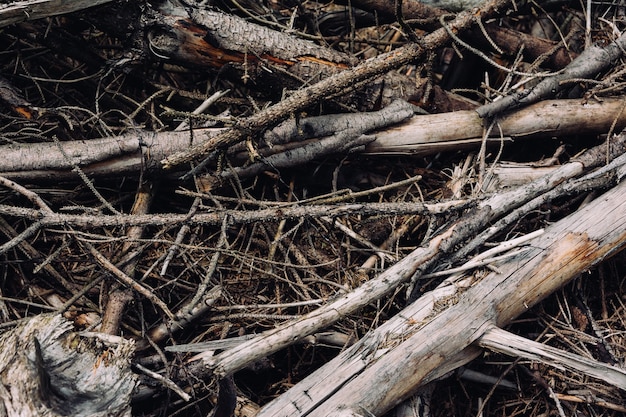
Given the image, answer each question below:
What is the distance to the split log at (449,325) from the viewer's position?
6.41ft

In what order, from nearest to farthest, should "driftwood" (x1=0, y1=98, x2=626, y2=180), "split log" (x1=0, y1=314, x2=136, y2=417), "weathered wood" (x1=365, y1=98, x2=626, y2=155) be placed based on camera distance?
"split log" (x1=0, y1=314, x2=136, y2=417) < "driftwood" (x1=0, y1=98, x2=626, y2=180) < "weathered wood" (x1=365, y1=98, x2=626, y2=155)

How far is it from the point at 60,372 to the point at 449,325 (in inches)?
52.2

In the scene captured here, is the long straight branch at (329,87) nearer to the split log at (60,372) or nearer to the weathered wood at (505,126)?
the weathered wood at (505,126)

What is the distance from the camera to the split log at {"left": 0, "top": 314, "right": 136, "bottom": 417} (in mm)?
1630

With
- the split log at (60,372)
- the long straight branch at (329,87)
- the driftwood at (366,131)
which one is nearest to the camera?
the split log at (60,372)

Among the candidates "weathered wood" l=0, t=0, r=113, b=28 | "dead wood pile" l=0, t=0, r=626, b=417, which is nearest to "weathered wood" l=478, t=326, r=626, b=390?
"dead wood pile" l=0, t=0, r=626, b=417

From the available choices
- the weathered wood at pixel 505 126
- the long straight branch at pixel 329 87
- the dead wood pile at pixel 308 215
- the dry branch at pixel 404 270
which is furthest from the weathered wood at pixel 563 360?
the long straight branch at pixel 329 87

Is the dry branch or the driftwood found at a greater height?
the driftwood

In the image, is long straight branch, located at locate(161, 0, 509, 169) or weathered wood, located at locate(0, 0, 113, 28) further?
long straight branch, located at locate(161, 0, 509, 169)

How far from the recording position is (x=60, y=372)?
172 centimetres

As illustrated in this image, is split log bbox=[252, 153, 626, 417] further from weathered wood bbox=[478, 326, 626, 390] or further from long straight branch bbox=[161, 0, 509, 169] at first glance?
long straight branch bbox=[161, 0, 509, 169]

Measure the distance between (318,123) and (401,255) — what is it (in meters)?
0.68

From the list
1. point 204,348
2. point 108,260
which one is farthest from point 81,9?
point 204,348

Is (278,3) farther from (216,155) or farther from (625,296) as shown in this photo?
(625,296)
